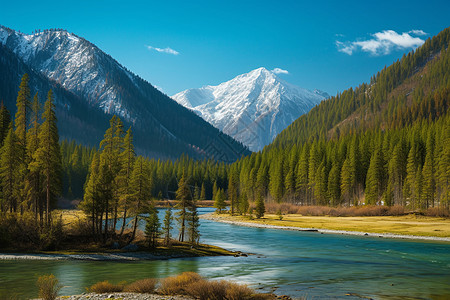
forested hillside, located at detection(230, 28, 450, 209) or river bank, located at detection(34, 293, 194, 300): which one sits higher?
forested hillside, located at detection(230, 28, 450, 209)

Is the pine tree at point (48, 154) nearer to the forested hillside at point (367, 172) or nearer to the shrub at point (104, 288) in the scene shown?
the shrub at point (104, 288)

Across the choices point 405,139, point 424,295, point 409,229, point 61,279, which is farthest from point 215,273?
point 405,139

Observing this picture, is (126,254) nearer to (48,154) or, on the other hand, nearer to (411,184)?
(48,154)

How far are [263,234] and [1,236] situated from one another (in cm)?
4201

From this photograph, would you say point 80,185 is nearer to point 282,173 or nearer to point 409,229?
point 282,173

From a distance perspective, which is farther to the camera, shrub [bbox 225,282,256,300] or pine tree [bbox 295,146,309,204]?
pine tree [bbox 295,146,309,204]

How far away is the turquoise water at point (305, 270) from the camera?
2659cm

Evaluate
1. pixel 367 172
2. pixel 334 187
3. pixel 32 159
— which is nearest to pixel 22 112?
pixel 32 159

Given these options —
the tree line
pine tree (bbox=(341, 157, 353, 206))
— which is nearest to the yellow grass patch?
pine tree (bbox=(341, 157, 353, 206))

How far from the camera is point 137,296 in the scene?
72.4 ft

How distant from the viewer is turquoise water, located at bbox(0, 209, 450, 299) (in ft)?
87.2

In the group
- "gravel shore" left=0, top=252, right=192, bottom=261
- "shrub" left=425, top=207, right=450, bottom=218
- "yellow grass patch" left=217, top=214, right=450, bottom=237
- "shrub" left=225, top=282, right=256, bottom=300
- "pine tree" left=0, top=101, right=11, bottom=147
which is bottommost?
"gravel shore" left=0, top=252, right=192, bottom=261

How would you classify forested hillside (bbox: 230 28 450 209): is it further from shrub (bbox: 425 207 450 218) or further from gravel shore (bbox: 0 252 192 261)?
gravel shore (bbox: 0 252 192 261)

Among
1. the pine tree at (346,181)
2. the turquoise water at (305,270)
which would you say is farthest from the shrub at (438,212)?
the turquoise water at (305,270)
